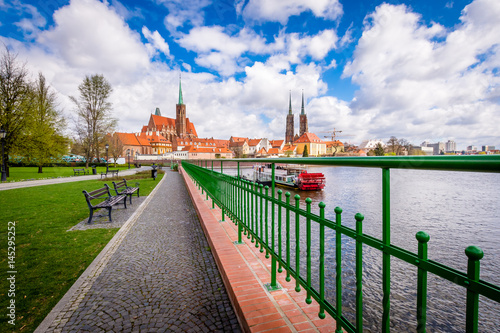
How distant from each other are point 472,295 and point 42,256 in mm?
5674

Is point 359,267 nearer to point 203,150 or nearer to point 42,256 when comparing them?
point 42,256

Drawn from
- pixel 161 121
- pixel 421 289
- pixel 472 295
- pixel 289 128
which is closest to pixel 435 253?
pixel 421 289

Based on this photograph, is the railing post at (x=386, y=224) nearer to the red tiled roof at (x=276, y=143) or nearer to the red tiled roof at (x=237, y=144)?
the red tiled roof at (x=237, y=144)

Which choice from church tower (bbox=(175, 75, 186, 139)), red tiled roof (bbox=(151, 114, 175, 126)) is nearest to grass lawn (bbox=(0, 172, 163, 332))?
church tower (bbox=(175, 75, 186, 139))

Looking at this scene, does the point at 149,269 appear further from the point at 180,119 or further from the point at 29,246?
the point at 180,119

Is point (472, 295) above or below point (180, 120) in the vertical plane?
below

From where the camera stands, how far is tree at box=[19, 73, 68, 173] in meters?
23.0

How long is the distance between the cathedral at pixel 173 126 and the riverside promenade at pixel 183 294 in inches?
4152

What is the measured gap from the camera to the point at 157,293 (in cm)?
322

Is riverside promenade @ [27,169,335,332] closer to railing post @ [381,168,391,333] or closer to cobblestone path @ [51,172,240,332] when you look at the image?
cobblestone path @ [51,172,240,332]

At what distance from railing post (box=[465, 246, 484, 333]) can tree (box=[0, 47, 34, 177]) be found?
28.8 m

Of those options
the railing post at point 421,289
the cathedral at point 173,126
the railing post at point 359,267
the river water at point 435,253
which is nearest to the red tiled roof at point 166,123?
the cathedral at point 173,126

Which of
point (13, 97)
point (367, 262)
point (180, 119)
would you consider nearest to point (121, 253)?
point (367, 262)

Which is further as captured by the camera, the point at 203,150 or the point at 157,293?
the point at 203,150
